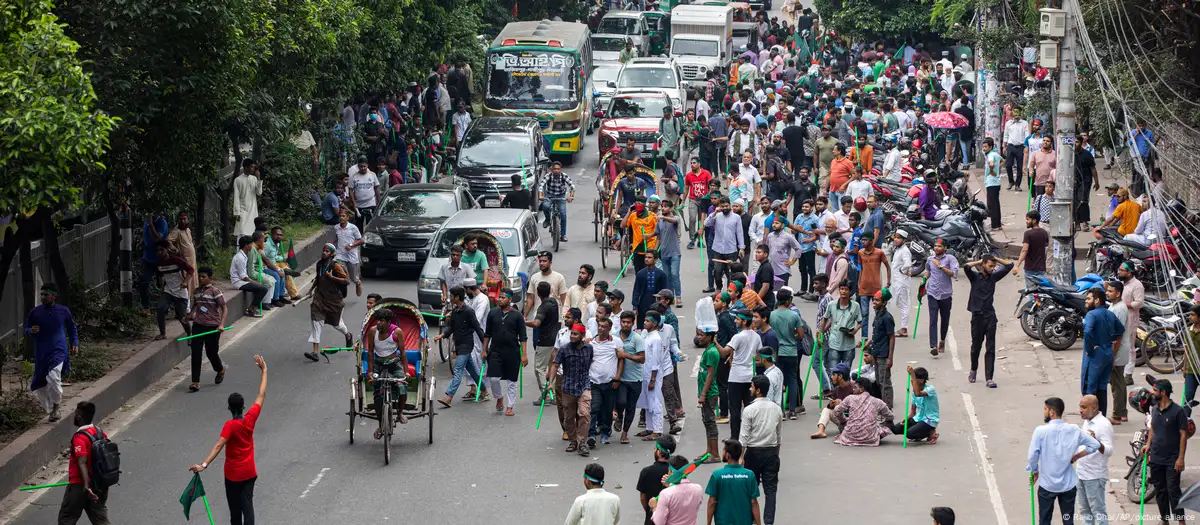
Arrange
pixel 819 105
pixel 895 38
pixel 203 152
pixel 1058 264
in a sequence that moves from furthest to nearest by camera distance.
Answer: pixel 895 38, pixel 819 105, pixel 1058 264, pixel 203 152

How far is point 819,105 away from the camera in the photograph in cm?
3459

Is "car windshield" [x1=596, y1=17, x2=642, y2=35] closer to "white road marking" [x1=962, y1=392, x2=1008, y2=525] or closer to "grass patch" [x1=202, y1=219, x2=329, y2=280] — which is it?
"grass patch" [x1=202, y1=219, x2=329, y2=280]

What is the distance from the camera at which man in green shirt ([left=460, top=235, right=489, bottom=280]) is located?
19406 mm

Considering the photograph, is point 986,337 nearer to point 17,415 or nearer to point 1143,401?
point 1143,401

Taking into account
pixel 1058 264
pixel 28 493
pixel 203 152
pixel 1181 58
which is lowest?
pixel 28 493

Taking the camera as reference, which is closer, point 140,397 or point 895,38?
point 140,397

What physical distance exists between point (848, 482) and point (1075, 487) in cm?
245

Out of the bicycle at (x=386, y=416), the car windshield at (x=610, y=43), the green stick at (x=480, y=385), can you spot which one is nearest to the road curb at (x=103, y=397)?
the bicycle at (x=386, y=416)

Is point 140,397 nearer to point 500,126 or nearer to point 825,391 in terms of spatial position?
point 825,391

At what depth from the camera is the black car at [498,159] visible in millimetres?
28203

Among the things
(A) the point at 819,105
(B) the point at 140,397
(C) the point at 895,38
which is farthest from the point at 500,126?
(C) the point at 895,38

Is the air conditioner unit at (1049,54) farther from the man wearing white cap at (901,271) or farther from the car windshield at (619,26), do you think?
the car windshield at (619,26)

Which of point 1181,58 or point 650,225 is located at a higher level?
point 1181,58

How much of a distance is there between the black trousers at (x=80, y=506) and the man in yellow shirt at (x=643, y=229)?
34.4 ft
